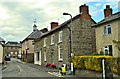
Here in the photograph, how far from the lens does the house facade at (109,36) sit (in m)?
16.1

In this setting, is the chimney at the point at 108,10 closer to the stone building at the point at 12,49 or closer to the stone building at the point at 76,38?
the stone building at the point at 76,38

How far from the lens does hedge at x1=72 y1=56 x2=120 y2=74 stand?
1083 centimetres

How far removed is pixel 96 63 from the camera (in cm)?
1279

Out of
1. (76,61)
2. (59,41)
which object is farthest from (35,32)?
(76,61)

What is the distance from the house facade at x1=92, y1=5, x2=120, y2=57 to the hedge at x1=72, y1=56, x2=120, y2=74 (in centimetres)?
372

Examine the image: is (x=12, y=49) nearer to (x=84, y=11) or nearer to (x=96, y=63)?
(x=84, y=11)

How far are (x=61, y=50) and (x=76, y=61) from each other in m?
5.83

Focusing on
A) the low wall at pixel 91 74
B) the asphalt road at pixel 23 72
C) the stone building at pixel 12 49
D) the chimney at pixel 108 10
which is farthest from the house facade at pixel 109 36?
the stone building at pixel 12 49

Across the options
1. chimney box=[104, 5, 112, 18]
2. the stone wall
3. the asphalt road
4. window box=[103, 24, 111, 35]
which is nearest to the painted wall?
window box=[103, 24, 111, 35]

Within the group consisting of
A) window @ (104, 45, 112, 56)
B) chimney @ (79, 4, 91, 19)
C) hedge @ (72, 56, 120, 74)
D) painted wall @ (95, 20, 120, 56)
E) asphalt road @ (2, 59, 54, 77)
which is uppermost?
chimney @ (79, 4, 91, 19)

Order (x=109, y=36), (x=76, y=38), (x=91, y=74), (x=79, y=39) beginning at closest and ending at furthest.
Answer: (x=91, y=74), (x=109, y=36), (x=76, y=38), (x=79, y=39)

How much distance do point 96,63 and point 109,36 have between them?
228 inches

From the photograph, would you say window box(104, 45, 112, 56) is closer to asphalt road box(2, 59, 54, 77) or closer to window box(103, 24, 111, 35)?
window box(103, 24, 111, 35)

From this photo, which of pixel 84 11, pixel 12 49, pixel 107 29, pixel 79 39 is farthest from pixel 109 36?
pixel 12 49
